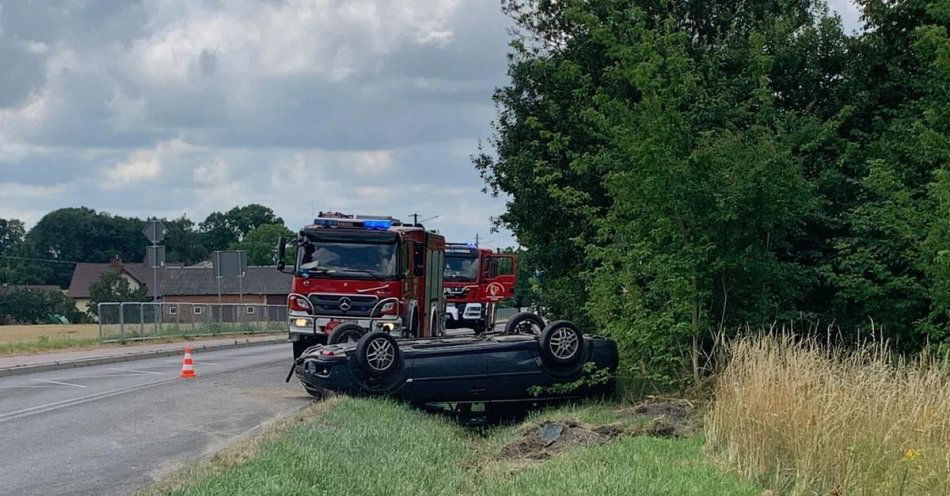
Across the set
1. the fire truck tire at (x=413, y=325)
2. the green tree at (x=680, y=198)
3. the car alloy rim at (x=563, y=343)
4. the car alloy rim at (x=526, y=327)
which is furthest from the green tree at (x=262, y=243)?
the car alloy rim at (x=563, y=343)

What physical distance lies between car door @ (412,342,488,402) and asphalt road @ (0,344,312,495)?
7.52 ft

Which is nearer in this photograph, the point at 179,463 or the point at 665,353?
the point at 179,463

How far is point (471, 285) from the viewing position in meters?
37.8

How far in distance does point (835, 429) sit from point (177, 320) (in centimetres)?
3243

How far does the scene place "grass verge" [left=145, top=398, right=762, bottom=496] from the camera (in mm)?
8297

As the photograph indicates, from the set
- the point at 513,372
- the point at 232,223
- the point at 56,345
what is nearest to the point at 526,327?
the point at 513,372

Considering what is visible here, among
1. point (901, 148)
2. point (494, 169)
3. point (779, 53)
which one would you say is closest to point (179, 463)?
point (901, 148)

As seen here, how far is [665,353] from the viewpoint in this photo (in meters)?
14.7

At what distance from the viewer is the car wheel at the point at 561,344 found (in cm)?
1458

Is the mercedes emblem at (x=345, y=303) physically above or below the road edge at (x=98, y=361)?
above

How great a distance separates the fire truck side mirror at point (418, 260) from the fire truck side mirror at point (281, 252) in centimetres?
265

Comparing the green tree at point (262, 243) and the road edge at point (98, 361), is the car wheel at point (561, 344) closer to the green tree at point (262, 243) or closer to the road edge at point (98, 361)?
the road edge at point (98, 361)

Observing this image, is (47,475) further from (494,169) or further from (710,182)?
(494,169)

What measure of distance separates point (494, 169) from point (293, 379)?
8.53 meters
